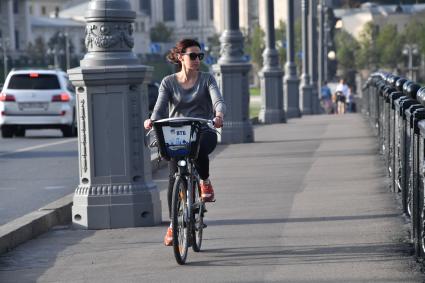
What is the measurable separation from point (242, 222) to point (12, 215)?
3007 millimetres

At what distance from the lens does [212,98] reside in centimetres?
991

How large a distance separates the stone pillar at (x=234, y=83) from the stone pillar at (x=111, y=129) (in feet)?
44.4

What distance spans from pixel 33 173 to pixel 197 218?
10434 mm

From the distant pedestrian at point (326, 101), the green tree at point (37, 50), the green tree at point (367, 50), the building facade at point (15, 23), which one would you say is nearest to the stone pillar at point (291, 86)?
the distant pedestrian at point (326, 101)

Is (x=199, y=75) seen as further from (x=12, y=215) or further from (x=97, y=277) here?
(x=12, y=215)

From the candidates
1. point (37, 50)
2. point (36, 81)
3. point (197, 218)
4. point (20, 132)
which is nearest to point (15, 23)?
point (37, 50)

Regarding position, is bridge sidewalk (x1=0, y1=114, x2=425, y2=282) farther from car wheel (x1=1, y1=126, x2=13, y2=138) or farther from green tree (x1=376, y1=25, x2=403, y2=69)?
green tree (x1=376, y1=25, x2=403, y2=69)

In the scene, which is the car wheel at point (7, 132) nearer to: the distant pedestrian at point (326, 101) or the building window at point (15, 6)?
the distant pedestrian at point (326, 101)

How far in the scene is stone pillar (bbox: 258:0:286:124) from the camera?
36188mm

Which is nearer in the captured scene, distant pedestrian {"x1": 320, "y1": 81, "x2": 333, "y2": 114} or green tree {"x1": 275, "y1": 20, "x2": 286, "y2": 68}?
distant pedestrian {"x1": 320, "y1": 81, "x2": 333, "y2": 114}

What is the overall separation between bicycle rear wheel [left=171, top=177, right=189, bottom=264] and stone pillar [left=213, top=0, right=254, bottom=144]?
1588cm

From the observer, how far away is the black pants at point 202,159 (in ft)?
32.0

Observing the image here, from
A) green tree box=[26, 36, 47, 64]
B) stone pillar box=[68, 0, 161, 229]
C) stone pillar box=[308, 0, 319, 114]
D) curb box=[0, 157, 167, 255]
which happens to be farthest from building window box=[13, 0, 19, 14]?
stone pillar box=[68, 0, 161, 229]

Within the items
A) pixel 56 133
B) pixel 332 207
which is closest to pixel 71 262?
pixel 332 207
